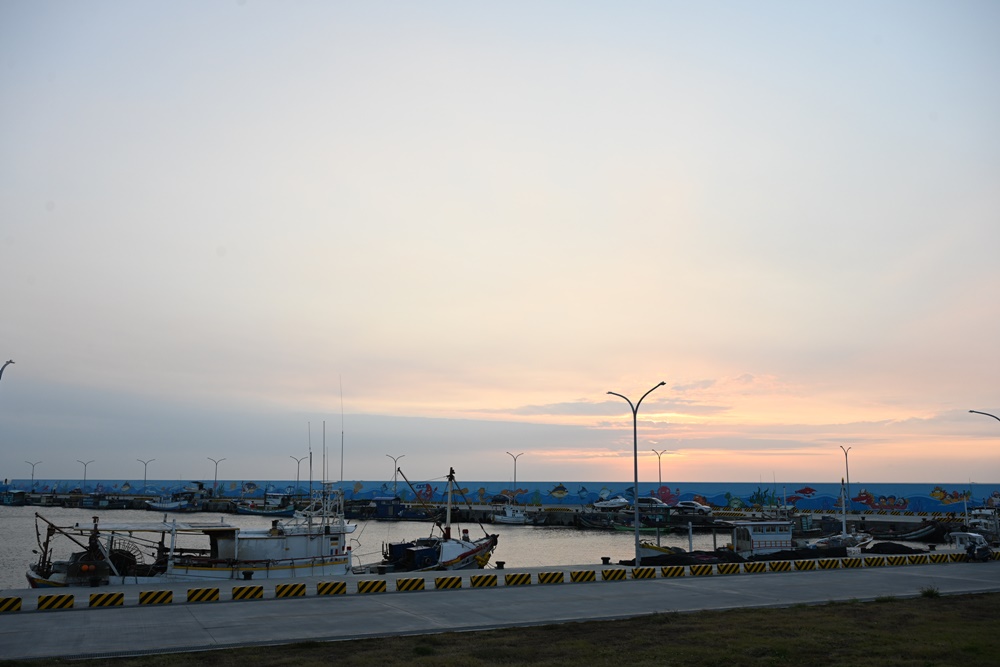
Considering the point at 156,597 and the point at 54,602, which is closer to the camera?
the point at 54,602

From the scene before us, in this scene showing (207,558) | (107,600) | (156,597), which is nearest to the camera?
(107,600)

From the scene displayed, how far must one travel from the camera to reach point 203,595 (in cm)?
3203

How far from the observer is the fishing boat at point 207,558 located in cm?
4066

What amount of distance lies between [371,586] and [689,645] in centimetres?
1629

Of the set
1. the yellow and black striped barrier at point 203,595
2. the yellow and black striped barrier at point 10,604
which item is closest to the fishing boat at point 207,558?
the yellow and black striped barrier at point 203,595

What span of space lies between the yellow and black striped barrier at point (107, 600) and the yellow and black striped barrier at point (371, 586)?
9.44 meters

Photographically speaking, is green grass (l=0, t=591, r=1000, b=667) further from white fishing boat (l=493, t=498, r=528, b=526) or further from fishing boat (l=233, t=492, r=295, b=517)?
fishing boat (l=233, t=492, r=295, b=517)

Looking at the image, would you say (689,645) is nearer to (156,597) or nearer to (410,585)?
(410,585)

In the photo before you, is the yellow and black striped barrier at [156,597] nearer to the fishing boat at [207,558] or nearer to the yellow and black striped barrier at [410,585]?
the fishing boat at [207,558]

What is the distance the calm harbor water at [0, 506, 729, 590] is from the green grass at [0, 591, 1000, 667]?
41.9 metres

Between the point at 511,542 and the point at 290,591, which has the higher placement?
the point at 290,591

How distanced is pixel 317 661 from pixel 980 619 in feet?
72.9

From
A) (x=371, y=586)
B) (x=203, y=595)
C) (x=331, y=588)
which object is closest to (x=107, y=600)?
(x=203, y=595)

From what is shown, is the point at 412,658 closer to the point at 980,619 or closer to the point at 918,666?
the point at 918,666
